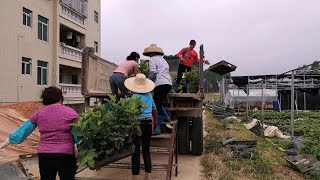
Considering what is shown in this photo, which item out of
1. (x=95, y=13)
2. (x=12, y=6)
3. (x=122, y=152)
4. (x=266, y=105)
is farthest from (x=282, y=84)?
(x=122, y=152)

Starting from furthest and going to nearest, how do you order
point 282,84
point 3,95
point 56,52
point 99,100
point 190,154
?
point 282,84 → point 56,52 → point 3,95 → point 190,154 → point 99,100

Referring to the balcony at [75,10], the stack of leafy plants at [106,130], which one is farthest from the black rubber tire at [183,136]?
the balcony at [75,10]

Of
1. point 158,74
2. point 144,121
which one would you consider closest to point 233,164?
point 158,74

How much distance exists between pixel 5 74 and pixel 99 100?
1052 centimetres

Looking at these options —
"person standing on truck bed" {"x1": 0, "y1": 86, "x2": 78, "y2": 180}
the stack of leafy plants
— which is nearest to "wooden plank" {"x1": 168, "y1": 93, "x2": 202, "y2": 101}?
the stack of leafy plants

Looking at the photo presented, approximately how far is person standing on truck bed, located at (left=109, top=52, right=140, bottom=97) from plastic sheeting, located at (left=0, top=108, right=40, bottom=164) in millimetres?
2725

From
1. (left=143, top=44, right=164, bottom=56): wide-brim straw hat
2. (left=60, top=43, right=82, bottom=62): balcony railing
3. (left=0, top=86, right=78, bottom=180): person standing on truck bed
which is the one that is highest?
(left=60, top=43, right=82, bottom=62): balcony railing

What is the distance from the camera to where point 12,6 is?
17438 millimetres

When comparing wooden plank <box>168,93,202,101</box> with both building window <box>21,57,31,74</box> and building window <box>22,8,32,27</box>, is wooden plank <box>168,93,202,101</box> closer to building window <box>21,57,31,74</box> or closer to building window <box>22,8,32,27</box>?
building window <box>21,57,31,74</box>

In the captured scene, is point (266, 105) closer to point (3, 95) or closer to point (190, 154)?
point (3, 95)

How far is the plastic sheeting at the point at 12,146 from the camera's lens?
316 inches

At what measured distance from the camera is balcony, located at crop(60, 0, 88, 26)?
23625 millimetres

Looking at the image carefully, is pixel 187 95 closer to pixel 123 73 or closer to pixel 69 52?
pixel 123 73

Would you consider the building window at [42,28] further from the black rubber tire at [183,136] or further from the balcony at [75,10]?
the black rubber tire at [183,136]
